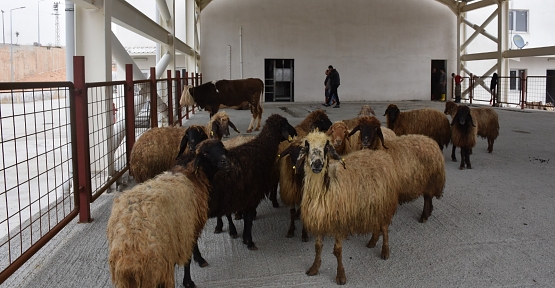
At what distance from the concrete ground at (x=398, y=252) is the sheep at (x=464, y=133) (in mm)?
1592

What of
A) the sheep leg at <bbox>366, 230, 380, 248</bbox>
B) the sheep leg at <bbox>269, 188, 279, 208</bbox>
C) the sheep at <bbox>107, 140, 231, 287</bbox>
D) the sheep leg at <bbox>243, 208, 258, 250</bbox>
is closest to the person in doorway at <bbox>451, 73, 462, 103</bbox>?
the sheep leg at <bbox>269, 188, 279, 208</bbox>

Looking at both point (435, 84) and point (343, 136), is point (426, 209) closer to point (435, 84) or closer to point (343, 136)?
point (343, 136)

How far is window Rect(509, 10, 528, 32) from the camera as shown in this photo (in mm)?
26406

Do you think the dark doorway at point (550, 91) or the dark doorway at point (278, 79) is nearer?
the dark doorway at point (550, 91)

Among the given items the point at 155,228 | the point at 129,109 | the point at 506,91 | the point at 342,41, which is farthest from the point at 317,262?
the point at 342,41

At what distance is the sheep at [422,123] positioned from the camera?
8.16 meters

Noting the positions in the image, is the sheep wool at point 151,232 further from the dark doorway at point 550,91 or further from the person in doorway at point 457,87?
the dark doorway at point 550,91

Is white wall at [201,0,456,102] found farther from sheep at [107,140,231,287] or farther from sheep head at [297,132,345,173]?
sheep at [107,140,231,287]

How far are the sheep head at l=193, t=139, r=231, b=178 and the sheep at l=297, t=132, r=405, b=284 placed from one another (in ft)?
1.97

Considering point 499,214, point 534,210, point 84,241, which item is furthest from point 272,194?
point 534,210

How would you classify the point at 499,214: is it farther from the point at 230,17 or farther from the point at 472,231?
the point at 230,17

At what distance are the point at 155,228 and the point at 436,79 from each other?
25032 millimetres

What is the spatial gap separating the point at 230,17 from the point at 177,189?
68.7 feet

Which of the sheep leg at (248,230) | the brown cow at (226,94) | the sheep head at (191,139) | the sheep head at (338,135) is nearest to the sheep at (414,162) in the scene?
the sheep head at (338,135)
